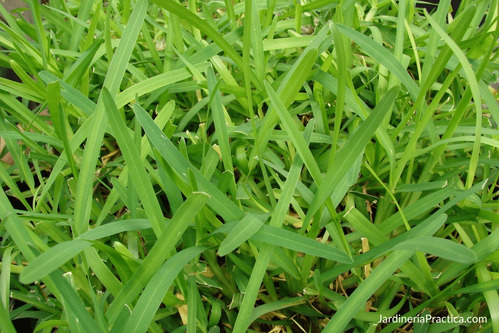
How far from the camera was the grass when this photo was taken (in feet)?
1.12

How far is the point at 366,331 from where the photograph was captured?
1.29 ft

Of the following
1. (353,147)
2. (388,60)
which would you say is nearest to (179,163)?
(353,147)

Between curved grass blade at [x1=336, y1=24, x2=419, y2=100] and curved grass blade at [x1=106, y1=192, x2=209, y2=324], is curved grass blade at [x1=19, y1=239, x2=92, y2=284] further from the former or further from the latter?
curved grass blade at [x1=336, y1=24, x2=419, y2=100]

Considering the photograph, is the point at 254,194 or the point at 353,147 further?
the point at 254,194

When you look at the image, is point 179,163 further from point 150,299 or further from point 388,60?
point 388,60

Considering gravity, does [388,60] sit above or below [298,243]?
above

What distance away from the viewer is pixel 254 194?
1.58 feet

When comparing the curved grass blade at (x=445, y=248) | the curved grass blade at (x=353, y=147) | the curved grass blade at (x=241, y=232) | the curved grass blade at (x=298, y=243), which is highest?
the curved grass blade at (x=353, y=147)

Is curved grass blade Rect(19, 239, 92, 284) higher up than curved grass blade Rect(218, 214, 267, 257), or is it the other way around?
curved grass blade Rect(19, 239, 92, 284)

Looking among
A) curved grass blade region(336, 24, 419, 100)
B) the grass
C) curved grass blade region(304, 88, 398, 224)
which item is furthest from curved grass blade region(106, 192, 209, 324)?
curved grass blade region(336, 24, 419, 100)

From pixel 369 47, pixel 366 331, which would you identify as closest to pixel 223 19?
pixel 369 47

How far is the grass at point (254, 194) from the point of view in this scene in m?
0.34

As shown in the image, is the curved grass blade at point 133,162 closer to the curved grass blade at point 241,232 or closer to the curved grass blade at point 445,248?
the curved grass blade at point 241,232

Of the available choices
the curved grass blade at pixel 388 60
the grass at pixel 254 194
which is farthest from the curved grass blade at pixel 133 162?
the curved grass blade at pixel 388 60
